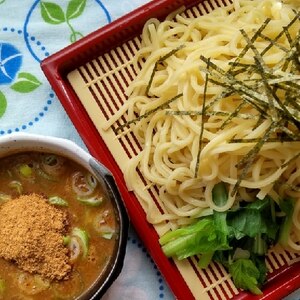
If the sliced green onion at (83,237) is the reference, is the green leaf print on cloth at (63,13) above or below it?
above

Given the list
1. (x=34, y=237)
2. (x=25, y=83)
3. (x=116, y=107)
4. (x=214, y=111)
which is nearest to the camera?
(x=34, y=237)

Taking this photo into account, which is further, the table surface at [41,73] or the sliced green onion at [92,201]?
the table surface at [41,73]

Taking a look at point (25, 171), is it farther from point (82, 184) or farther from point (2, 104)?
point (2, 104)

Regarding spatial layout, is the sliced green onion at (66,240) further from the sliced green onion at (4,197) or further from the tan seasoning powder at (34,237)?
the sliced green onion at (4,197)

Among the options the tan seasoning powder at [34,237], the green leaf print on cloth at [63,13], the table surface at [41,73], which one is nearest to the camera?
the tan seasoning powder at [34,237]

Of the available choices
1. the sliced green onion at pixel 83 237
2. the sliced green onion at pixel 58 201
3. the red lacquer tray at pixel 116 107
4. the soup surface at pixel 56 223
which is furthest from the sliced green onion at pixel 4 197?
the red lacquer tray at pixel 116 107

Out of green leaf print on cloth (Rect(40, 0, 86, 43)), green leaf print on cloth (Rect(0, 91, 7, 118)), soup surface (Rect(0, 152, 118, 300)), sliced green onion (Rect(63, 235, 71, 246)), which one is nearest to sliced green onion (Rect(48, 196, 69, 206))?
soup surface (Rect(0, 152, 118, 300))

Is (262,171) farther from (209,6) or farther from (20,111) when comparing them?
(20,111)

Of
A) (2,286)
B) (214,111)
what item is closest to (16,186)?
(2,286)
